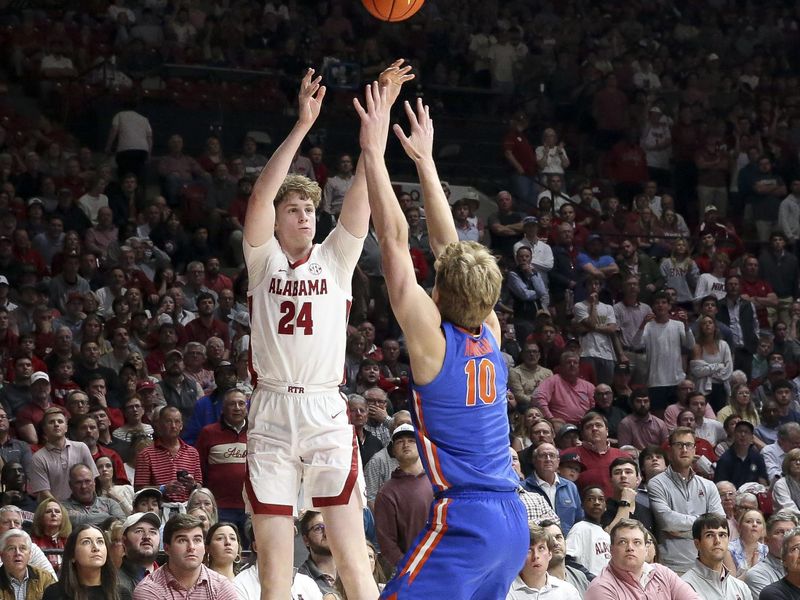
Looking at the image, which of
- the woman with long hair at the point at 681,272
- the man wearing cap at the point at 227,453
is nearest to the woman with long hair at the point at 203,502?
the man wearing cap at the point at 227,453

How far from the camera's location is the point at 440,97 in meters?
21.7

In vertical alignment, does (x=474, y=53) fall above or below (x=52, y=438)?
above

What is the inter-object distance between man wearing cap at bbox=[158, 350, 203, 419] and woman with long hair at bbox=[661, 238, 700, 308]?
23.5 ft

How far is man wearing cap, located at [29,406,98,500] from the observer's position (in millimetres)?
11805

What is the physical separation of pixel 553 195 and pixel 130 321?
7197 millimetres

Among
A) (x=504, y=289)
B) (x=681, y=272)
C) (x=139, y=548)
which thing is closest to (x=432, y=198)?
(x=139, y=548)

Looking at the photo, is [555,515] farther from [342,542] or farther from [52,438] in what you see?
[342,542]

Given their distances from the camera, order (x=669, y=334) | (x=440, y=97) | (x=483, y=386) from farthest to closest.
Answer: (x=440, y=97)
(x=669, y=334)
(x=483, y=386)

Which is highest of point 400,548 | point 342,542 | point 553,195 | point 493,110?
point 493,110

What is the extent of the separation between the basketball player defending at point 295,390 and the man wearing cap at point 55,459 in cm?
521

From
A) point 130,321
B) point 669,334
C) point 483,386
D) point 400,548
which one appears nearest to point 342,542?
point 483,386

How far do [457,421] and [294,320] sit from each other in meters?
1.44

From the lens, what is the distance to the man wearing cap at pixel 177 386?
1386 centimetres

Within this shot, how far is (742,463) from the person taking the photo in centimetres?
1441
